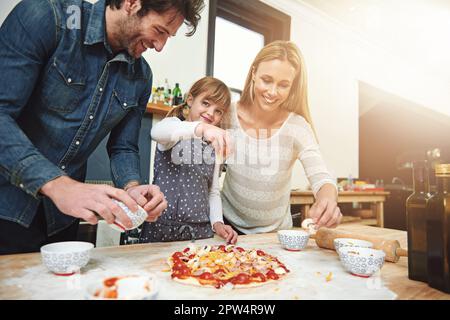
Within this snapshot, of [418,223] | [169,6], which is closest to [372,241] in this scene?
[418,223]

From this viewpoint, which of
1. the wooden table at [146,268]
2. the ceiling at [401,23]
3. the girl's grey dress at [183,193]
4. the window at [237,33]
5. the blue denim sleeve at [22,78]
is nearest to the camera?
the wooden table at [146,268]

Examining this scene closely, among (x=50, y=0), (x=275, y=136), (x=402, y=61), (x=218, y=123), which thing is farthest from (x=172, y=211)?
(x=402, y=61)

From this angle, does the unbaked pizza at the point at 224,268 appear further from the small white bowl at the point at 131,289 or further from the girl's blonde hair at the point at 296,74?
the girl's blonde hair at the point at 296,74

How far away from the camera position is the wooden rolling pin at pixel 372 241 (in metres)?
1.11

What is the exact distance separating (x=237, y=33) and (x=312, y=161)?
2.57 meters

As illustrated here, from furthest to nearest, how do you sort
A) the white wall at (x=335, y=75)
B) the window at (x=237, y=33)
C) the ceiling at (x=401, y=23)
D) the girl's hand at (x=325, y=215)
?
the white wall at (x=335, y=75) → the ceiling at (x=401, y=23) → the window at (x=237, y=33) → the girl's hand at (x=325, y=215)

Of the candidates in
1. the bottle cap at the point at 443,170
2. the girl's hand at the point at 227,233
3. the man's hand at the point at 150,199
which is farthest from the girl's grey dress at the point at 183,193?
the bottle cap at the point at 443,170

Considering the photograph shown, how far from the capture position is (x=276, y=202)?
5.83 feet

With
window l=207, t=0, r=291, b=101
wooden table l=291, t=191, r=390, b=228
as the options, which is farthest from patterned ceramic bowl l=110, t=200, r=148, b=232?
window l=207, t=0, r=291, b=101

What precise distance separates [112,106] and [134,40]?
27 cm

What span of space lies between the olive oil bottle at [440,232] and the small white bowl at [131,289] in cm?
73

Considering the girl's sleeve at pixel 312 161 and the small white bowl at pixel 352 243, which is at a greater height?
the girl's sleeve at pixel 312 161

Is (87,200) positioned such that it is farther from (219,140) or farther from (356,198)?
(356,198)

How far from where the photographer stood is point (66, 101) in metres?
1.15
